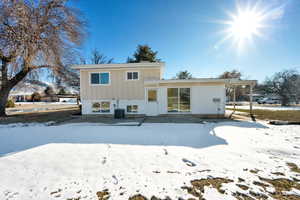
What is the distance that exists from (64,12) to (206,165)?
1509cm

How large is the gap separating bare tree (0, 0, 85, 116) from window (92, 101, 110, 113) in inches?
222

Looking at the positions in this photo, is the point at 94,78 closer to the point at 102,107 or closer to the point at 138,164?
the point at 102,107

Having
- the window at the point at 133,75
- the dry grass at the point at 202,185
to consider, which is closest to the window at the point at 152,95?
the window at the point at 133,75

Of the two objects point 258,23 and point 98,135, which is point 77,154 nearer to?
point 98,135

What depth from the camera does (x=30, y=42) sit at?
9406 mm

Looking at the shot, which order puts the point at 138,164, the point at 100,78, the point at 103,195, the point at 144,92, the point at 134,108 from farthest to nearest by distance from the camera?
1. the point at 100,78
2. the point at 134,108
3. the point at 144,92
4. the point at 138,164
5. the point at 103,195

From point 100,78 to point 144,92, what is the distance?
4.14 m

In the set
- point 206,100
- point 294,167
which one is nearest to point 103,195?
point 294,167

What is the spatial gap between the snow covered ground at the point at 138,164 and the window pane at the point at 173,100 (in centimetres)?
511

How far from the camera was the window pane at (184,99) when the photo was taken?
10.0 m

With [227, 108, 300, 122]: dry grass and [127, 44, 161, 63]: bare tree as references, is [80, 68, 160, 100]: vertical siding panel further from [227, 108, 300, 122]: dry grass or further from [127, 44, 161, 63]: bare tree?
[127, 44, 161, 63]: bare tree

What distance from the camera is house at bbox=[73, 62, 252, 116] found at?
31.9ft

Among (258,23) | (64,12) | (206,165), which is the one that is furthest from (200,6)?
(64,12)

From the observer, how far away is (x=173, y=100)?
10.1 metres
